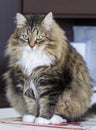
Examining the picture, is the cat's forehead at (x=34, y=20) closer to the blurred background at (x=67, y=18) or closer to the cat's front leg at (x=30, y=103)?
the cat's front leg at (x=30, y=103)

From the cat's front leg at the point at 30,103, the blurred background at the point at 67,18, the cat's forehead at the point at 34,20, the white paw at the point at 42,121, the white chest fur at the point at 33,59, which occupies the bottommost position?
the white paw at the point at 42,121

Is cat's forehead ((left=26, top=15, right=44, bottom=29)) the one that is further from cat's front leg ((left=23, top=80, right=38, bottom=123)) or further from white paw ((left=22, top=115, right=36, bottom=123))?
white paw ((left=22, top=115, right=36, bottom=123))

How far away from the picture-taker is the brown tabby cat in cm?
142

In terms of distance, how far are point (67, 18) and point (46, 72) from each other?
1.29 meters

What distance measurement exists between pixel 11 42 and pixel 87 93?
34cm

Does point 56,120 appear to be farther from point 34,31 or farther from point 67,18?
point 67,18

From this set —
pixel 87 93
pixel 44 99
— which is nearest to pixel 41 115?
pixel 44 99

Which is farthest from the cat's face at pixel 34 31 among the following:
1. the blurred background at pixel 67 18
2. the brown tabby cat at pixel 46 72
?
the blurred background at pixel 67 18

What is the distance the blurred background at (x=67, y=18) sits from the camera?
2.59 metres

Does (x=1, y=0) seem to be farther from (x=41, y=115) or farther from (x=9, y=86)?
(x=41, y=115)

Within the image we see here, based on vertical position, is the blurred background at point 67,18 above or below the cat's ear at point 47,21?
above

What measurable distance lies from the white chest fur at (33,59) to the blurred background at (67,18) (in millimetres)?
1123

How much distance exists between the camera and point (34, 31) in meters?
1.41

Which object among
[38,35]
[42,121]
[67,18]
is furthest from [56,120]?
[67,18]
